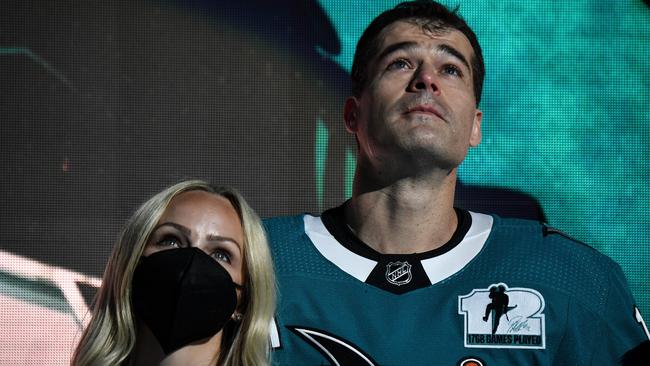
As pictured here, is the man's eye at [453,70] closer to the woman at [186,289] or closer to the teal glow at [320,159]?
the woman at [186,289]

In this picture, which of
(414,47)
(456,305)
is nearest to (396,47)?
(414,47)

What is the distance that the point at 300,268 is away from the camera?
7.29 ft

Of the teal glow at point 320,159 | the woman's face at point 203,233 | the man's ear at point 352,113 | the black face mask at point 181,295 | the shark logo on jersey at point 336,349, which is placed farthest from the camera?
the teal glow at point 320,159

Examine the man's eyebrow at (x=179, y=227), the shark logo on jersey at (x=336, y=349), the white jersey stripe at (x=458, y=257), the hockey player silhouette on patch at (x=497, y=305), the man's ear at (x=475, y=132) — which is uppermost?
the man's ear at (x=475, y=132)

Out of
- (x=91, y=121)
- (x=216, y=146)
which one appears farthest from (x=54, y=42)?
(x=216, y=146)

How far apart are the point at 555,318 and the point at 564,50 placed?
1.42 metres

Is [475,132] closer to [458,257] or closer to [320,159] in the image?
[458,257]

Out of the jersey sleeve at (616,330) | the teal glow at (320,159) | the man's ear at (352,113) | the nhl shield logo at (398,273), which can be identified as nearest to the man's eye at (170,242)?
the nhl shield logo at (398,273)

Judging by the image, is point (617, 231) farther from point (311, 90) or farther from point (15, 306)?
point (15, 306)

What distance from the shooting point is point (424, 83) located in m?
2.21

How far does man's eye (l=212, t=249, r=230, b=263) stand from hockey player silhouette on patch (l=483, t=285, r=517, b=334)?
63cm

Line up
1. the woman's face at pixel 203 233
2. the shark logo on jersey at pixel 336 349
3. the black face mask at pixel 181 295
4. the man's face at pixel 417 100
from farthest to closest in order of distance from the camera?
the man's face at pixel 417 100 → the shark logo on jersey at pixel 336 349 → the woman's face at pixel 203 233 → the black face mask at pixel 181 295

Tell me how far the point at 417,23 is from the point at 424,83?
0.23 meters

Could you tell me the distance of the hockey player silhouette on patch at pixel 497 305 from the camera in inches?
84.5
